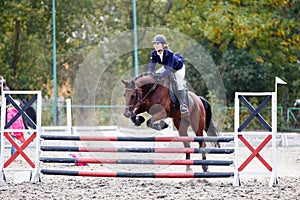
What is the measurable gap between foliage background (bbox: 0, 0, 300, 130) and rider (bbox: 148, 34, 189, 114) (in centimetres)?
1411

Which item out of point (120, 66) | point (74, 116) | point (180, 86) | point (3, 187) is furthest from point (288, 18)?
point (3, 187)

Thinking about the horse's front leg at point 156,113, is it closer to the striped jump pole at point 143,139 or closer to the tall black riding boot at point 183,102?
the tall black riding boot at point 183,102

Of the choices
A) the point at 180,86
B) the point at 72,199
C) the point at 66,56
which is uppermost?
the point at 66,56

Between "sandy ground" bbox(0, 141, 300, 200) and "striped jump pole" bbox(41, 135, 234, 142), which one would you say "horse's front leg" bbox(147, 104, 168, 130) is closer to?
"striped jump pole" bbox(41, 135, 234, 142)

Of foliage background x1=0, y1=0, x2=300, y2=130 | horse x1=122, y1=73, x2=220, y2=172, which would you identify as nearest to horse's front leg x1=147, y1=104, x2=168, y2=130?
horse x1=122, y1=73, x2=220, y2=172

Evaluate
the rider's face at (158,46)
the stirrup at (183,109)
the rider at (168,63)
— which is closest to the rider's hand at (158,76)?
the rider at (168,63)

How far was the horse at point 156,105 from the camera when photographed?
9.28 metres

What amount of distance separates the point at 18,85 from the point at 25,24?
2.49 m

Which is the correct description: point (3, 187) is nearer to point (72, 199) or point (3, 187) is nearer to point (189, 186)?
point (72, 199)

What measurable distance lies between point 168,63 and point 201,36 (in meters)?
16.2

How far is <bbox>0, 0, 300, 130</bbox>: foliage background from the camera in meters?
24.8

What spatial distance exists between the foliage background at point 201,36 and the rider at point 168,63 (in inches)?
555

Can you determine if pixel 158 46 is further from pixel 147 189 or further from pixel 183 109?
pixel 147 189

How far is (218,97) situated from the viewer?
24.5 m
